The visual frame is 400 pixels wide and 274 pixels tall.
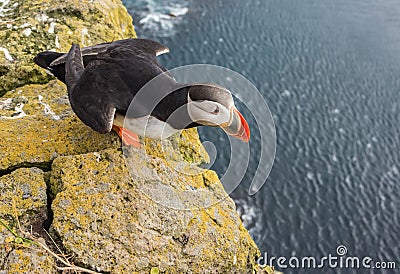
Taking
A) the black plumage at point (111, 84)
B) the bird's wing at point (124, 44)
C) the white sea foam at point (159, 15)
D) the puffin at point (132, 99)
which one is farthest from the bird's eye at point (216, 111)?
the white sea foam at point (159, 15)

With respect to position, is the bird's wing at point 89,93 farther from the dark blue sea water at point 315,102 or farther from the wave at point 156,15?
the wave at point 156,15

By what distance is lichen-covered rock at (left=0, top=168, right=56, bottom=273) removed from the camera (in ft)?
9.67

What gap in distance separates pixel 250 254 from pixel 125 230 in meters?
1.19

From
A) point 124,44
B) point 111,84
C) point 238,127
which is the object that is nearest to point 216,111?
point 238,127

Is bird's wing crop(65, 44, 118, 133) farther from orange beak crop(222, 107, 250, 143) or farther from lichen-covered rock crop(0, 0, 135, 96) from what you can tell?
orange beak crop(222, 107, 250, 143)

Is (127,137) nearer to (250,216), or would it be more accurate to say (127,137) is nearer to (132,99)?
(132,99)

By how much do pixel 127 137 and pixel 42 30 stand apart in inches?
73.4

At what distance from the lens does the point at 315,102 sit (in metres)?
11.7

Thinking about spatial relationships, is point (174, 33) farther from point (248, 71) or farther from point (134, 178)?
point (134, 178)

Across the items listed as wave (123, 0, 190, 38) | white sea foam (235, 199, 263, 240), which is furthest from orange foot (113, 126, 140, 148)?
wave (123, 0, 190, 38)

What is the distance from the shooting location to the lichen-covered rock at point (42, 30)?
455cm

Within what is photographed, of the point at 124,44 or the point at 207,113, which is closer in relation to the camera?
the point at 207,113

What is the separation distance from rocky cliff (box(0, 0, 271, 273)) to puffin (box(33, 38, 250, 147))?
0.23 m

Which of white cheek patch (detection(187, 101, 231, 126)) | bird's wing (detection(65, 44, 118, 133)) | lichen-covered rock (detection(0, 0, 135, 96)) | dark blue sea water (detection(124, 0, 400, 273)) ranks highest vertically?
white cheek patch (detection(187, 101, 231, 126))
